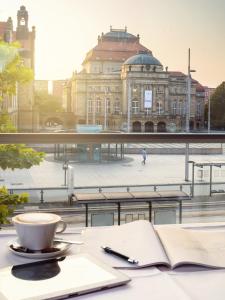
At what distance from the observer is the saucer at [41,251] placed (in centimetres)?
68

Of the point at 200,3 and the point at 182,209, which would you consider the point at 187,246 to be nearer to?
the point at 182,209

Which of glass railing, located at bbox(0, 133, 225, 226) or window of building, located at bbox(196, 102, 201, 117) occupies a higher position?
window of building, located at bbox(196, 102, 201, 117)

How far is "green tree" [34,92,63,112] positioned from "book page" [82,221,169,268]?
3.62 meters

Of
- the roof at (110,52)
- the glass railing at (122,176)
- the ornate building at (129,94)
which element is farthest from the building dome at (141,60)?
the glass railing at (122,176)

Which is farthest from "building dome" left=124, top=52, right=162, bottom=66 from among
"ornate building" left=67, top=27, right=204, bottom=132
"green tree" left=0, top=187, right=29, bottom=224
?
"green tree" left=0, top=187, right=29, bottom=224

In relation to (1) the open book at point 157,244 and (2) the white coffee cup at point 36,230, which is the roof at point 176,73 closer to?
(1) the open book at point 157,244

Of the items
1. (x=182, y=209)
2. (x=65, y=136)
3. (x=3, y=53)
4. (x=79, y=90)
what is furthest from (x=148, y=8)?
(x=65, y=136)

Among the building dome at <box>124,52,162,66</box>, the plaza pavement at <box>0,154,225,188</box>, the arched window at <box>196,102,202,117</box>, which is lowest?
the plaza pavement at <box>0,154,225,188</box>

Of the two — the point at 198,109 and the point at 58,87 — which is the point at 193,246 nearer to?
the point at 58,87

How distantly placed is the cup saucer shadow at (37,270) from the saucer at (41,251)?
33 millimetres

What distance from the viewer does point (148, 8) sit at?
23.9 feet

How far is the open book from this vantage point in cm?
67

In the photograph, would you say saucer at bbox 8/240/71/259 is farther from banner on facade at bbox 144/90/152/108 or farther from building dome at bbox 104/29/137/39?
building dome at bbox 104/29/137/39

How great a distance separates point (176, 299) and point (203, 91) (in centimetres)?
504
